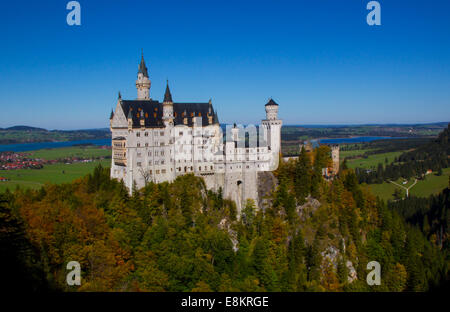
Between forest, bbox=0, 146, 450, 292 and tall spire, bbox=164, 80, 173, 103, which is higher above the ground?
tall spire, bbox=164, 80, 173, 103

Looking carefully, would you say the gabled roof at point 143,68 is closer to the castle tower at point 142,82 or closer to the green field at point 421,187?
the castle tower at point 142,82

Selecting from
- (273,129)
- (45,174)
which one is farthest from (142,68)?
Answer: (45,174)

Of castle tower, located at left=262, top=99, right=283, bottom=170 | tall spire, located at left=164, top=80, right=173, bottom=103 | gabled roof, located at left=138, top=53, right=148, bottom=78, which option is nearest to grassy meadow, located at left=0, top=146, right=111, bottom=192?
gabled roof, located at left=138, top=53, right=148, bottom=78

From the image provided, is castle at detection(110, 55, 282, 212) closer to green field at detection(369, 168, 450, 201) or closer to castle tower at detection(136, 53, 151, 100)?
castle tower at detection(136, 53, 151, 100)

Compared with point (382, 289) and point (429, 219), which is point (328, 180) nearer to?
point (382, 289)

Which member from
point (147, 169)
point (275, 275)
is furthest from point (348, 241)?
point (147, 169)

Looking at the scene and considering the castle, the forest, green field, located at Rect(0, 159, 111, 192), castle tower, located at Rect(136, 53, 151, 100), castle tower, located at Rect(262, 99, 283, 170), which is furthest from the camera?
green field, located at Rect(0, 159, 111, 192)
